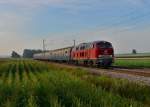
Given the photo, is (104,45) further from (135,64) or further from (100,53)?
(135,64)

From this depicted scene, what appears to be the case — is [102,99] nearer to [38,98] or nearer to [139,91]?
[38,98]

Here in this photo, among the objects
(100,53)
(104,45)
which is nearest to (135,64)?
(104,45)

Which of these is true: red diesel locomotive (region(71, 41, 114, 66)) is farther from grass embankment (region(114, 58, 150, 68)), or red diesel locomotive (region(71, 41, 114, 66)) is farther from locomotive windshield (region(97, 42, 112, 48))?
grass embankment (region(114, 58, 150, 68))

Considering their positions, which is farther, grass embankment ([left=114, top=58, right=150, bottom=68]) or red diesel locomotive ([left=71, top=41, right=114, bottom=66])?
grass embankment ([left=114, top=58, right=150, bottom=68])

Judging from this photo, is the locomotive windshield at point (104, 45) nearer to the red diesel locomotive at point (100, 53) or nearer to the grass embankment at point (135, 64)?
the red diesel locomotive at point (100, 53)

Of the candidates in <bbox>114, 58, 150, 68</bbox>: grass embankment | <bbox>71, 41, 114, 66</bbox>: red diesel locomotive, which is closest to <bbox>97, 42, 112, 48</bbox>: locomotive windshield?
<bbox>71, 41, 114, 66</bbox>: red diesel locomotive

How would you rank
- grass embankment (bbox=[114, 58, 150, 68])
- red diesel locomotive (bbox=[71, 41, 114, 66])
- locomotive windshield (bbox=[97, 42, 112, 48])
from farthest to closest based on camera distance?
grass embankment (bbox=[114, 58, 150, 68]) < locomotive windshield (bbox=[97, 42, 112, 48]) < red diesel locomotive (bbox=[71, 41, 114, 66])

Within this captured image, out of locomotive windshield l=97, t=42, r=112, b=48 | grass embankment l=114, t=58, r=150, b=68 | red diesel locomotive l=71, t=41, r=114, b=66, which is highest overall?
locomotive windshield l=97, t=42, r=112, b=48

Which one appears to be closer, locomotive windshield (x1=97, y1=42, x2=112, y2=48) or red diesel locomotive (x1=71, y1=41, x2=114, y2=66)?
red diesel locomotive (x1=71, y1=41, x2=114, y2=66)

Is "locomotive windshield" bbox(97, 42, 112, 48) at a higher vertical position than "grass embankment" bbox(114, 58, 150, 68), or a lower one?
higher

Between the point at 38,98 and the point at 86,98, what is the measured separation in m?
1.80

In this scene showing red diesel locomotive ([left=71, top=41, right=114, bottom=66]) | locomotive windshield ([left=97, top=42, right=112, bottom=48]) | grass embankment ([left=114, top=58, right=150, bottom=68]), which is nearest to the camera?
red diesel locomotive ([left=71, top=41, right=114, bottom=66])

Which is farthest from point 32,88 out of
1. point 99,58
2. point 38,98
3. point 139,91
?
point 99,58

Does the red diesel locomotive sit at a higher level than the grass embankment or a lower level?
higher
